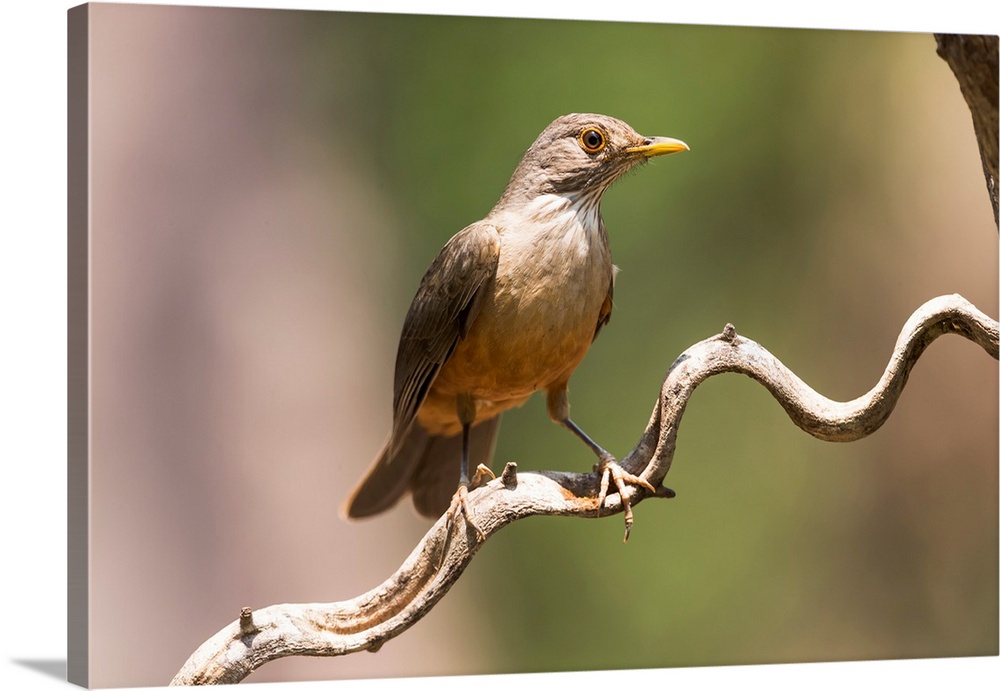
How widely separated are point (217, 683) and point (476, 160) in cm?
275

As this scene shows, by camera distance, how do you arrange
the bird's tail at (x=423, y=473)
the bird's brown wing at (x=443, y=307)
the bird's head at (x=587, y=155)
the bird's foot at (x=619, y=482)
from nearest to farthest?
the bird's foot at (x=619, y=482) < the bird's brown wing at (x=443, y=307) < the bird's head at (x=587, y=155) < the bird's tail at (x=423, y=473)

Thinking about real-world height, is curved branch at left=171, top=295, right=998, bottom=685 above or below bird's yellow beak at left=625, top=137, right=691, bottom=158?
below

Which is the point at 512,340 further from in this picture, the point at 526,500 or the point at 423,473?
the point at 423,473

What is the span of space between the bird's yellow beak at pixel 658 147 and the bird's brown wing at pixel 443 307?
0.71 m

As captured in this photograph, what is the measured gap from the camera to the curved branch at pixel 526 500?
486cm

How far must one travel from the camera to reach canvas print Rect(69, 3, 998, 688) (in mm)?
5109

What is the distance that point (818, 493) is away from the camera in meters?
6.49

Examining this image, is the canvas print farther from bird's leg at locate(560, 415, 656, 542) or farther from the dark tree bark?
the dark tree bark

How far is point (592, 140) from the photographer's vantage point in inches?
216

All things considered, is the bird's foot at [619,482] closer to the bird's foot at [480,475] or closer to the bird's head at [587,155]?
the bird's foot at [480,475]

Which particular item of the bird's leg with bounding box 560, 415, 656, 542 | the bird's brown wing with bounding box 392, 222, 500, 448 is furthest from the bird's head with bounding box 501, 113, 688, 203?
the bird's leg with bounding box 560, 415, 656, 542

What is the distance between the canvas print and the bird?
0.7 inches

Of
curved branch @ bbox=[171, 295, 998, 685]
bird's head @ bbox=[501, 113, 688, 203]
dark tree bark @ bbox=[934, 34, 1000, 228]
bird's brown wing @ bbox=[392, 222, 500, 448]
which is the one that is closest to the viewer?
curved branch @ bbox=[171, 295, 998, 685]

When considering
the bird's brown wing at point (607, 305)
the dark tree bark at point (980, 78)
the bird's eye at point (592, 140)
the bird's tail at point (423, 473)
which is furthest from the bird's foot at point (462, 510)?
the dark tree bark at point (980, 78)
